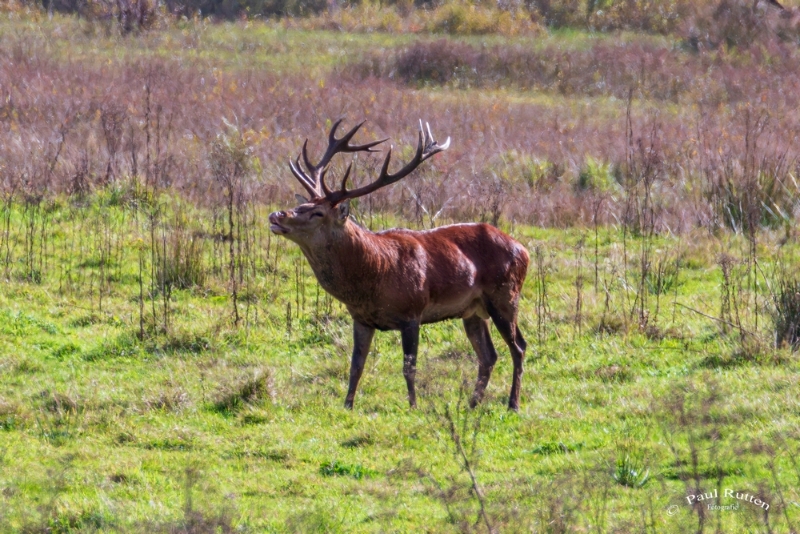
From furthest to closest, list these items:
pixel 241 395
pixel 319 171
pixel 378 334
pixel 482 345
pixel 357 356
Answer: pixel 378 334
pixel 482 345
pixel 319 171
pixel 357 356
pixel 241 395

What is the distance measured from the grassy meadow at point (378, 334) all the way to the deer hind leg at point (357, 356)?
0.51ft

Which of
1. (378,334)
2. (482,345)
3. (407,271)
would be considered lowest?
(378,334)

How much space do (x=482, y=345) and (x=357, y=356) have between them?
3.99ft

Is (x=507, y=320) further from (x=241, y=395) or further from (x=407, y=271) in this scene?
(x=241, y=395)

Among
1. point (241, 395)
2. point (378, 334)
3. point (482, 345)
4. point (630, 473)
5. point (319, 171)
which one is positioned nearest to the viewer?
point (630, 473)

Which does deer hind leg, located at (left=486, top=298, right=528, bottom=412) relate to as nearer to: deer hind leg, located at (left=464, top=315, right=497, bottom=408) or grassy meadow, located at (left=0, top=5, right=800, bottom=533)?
deer hind leg, located at (left=464, top=315, right=497, bottom=408)

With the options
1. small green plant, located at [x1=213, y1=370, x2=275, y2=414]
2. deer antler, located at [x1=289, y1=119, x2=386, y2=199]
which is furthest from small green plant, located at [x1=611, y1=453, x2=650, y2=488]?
deer antler, located at [x1=289, y1=119, x2=386, y2=199]

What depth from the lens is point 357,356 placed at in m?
9.20

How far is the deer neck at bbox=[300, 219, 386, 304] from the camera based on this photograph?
8891 millimetres

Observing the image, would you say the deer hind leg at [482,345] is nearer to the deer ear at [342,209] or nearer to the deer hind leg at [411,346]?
the deer hind leg at [411,346]

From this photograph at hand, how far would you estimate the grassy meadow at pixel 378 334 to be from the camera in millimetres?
6742

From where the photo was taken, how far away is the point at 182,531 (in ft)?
17.4

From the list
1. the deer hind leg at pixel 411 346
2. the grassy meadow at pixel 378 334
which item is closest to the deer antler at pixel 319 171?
the deer hind leg at pixel 411 346

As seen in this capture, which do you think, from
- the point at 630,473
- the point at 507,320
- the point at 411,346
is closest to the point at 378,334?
the point at 507,320
